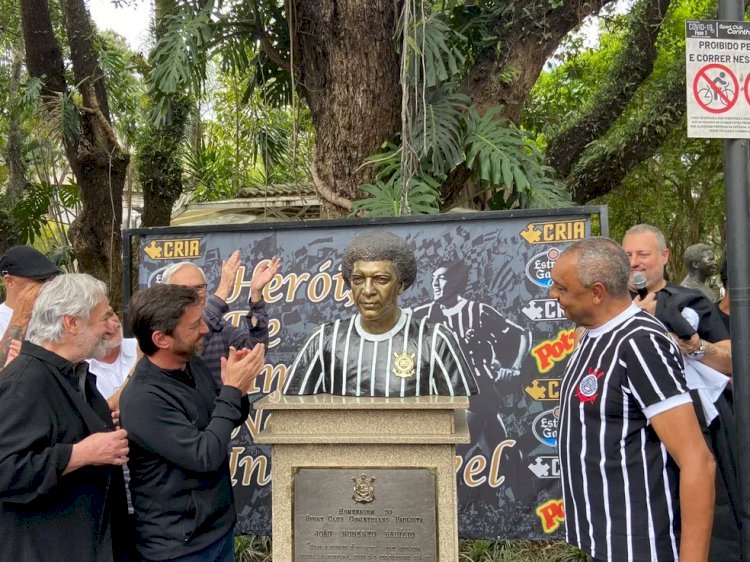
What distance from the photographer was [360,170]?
6.10 metres

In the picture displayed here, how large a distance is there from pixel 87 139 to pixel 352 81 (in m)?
3.10

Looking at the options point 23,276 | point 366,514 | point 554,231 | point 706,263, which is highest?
point 554,231

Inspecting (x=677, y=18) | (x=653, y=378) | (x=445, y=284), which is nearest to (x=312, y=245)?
(x=445, y=284)

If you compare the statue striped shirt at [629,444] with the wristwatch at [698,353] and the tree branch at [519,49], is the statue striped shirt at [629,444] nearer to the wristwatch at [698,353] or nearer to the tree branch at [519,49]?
the wristwatch at [698,353]

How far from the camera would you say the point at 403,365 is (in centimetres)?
328

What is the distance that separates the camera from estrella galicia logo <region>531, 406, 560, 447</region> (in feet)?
14.6

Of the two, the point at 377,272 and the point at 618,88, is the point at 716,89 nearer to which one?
the point at 377,272

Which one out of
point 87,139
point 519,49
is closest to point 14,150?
point 87,139

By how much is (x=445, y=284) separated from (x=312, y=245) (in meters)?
0.88

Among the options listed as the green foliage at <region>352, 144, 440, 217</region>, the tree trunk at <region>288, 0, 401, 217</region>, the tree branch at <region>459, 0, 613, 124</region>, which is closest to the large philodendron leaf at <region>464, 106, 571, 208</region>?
the green foliage at <region>352, 144, 440, 217</region>

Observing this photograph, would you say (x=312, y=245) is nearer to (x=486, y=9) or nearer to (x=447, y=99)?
(x=447, y=99)

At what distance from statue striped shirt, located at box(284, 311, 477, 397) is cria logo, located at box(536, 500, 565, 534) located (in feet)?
4.99

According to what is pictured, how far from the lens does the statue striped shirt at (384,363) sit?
3264mm

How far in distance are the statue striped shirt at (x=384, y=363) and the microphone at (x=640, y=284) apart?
1.09 metres
